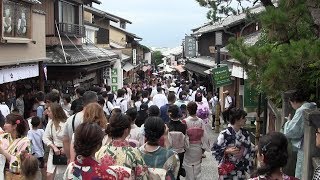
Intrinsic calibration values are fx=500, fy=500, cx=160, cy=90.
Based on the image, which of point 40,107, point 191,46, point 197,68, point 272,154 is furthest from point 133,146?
point 191,46

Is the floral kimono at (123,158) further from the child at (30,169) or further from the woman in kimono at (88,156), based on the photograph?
the child at (30,169)

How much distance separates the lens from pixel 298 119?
20.4 feet

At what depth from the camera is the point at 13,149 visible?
662cm

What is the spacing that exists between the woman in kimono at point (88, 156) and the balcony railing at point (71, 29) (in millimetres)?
18623

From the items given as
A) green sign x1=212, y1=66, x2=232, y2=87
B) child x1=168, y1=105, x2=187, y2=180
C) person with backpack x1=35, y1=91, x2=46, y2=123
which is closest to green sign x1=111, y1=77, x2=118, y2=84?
green sign x1=212, y1=66, x2=232, y2=87

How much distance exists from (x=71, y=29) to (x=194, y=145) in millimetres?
17051

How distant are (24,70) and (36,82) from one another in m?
2.80

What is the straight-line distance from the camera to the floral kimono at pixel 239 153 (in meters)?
6.90

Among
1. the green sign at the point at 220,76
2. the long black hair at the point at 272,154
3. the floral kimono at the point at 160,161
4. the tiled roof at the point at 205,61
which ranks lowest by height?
the floral kimono at the point at 160,161

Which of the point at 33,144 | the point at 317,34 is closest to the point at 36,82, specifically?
the point at 33,144

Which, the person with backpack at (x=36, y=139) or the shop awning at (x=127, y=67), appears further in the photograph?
the shop awning at (x=127, y=67)

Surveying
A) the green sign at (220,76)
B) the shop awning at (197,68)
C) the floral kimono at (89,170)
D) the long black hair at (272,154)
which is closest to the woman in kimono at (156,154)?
the floral kimono at (89,170)

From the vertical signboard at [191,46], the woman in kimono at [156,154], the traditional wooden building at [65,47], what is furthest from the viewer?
the vertical signboard at [191,46]

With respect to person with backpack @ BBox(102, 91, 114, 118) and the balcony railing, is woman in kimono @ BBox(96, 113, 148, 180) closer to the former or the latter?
person with backpack @ BBox(102, 91, 114, 118)
